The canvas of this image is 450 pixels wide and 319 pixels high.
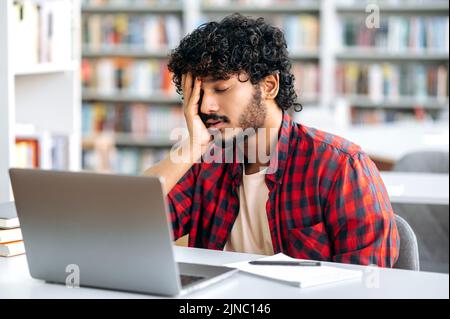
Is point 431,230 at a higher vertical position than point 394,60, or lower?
lower

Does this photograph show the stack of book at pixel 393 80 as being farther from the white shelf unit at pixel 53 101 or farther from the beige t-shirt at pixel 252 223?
the beige t-shirt at pixel 252 223

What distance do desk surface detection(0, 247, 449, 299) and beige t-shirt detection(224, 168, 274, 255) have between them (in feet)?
1.24

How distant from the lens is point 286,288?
144 cm

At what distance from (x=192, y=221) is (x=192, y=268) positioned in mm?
463

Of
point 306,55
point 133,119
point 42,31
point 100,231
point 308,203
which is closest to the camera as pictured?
point 100,231

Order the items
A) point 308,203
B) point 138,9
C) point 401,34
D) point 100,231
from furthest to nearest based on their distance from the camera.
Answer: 1. point 138,9
2. point 401,34
3. point 308,203
4. point 100,231

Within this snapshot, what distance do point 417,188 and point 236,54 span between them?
3.96 feet

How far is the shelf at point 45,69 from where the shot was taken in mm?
2722

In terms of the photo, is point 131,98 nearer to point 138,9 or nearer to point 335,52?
point 138,9

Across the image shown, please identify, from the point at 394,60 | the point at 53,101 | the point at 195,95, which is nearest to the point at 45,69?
the point at 53,101

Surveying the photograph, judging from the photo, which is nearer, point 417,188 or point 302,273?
point 302,273

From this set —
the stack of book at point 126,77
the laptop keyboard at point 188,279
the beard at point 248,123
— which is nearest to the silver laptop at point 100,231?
the laptop keyboard at point 188,279

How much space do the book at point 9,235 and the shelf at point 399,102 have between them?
4.24 m
